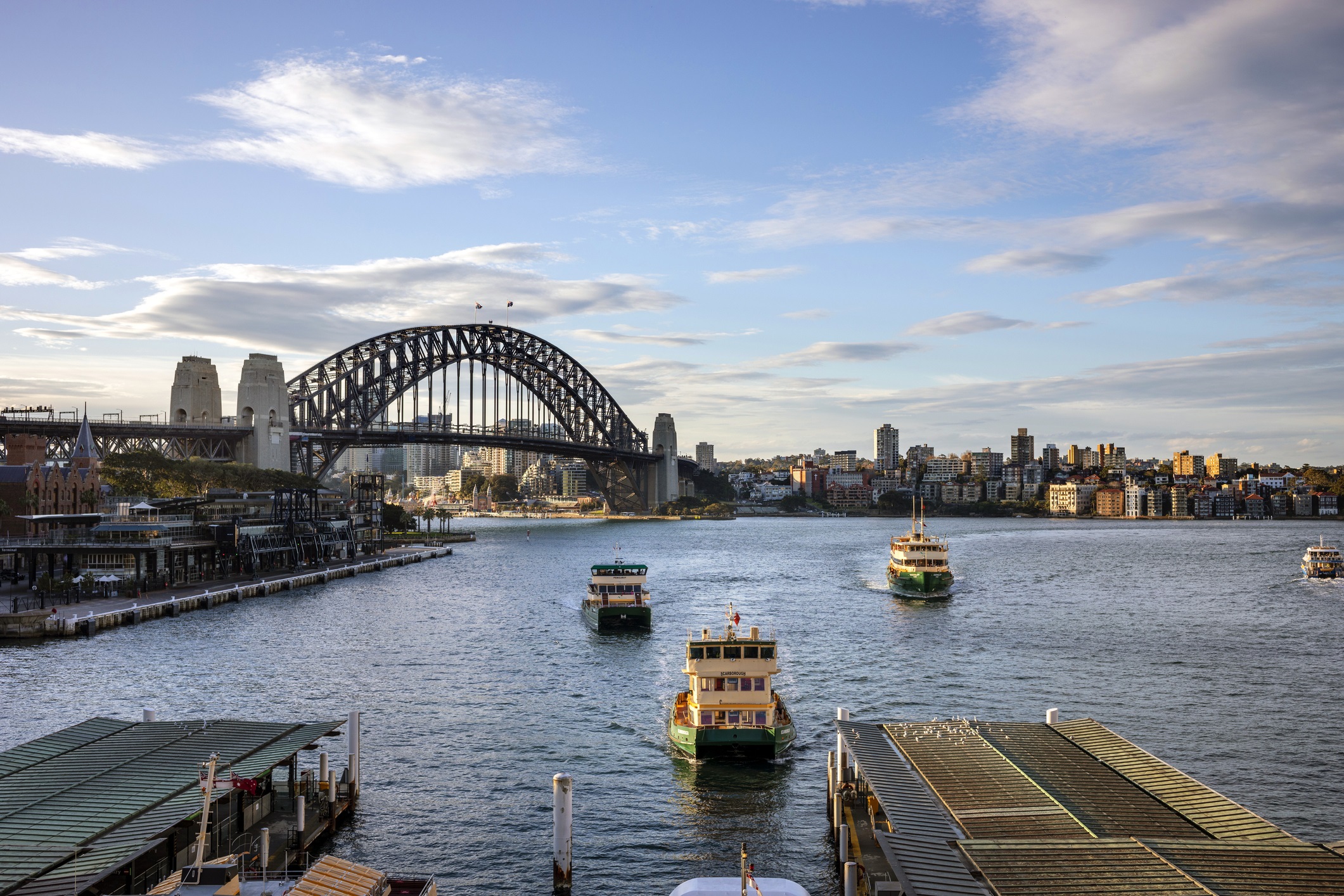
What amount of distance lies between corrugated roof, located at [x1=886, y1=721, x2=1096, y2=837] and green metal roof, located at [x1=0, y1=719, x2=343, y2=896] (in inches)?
561

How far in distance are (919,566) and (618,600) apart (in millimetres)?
26740

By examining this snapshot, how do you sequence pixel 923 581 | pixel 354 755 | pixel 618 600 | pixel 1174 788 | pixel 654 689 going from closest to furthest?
pixel 1174 788 → pixel 354 755 → pixel 654 689 → pixel 618 600 → pixel 923 581

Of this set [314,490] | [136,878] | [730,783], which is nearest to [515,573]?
[314,490]

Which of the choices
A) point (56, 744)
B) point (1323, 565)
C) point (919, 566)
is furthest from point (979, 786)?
point (1323, 565)

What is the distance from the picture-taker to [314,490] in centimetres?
9844

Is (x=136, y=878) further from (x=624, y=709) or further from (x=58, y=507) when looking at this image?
(x=58, y=507)

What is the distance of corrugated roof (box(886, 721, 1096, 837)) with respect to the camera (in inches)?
719

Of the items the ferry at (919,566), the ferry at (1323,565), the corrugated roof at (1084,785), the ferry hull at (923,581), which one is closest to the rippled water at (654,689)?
the ferry hull at (923,581)

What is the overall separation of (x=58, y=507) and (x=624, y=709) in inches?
2432

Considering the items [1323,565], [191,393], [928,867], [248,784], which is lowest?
[1323,565]

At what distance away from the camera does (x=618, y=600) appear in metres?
59.9

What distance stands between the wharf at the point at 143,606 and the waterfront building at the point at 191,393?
45666 millimetres

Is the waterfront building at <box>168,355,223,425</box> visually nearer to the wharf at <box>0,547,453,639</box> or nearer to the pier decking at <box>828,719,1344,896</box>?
the wharf at <box>0,547,453,639</box>

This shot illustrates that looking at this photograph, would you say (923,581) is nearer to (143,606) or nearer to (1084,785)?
(143,606)
